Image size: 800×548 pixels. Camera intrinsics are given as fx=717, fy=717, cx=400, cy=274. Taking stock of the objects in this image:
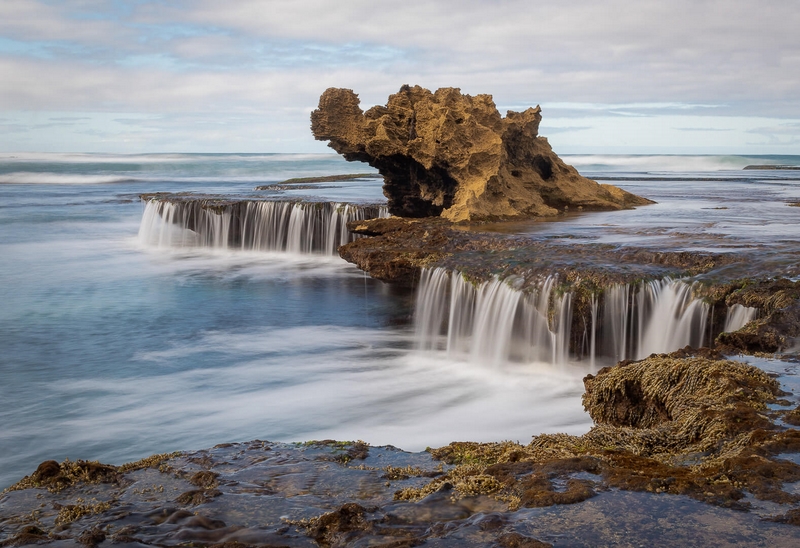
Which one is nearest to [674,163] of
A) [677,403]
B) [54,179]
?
[54,179]

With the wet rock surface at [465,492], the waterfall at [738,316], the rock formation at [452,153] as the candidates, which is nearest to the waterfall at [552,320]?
the waterfall at [738,316]

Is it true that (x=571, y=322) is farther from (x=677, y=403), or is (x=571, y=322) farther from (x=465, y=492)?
(x=465, y=492)

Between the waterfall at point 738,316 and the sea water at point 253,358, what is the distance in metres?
1.89

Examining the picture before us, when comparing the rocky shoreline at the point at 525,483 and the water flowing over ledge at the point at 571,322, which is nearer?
the rocky shoreline at the point at 525,483

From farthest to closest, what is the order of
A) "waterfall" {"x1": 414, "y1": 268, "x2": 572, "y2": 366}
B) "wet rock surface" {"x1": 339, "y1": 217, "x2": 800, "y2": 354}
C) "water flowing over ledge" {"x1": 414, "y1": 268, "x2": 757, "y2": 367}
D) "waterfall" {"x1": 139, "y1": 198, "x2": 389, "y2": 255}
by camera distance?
"waterfall" {"x1": 139, "y1": 198, "x2": 389, "y2": 255}, "waterfall" {"x1": 414, "y1": 268, "x2": 572, "y2": 366}, "water flowing over ledge" {"x1": 414, "y1": 268, "x2": 757, "y2": 367}, "wet rock surface" {"x1": 339, "y1": 217, "x2": 800, "y2": 354}

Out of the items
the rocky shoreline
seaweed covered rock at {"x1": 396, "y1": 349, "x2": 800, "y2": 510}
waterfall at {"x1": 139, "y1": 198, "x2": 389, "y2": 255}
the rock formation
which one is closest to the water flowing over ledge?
the rocky shoreline

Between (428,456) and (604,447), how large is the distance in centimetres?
115

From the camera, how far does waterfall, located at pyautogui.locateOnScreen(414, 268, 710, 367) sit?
9172 millimetres

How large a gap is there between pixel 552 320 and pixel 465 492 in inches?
248

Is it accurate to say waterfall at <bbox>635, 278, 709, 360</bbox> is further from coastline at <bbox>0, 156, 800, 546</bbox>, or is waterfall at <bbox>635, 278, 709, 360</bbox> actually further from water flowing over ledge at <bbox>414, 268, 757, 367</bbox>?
coastline at <bbox>0, 156, 800, 546</bbox>

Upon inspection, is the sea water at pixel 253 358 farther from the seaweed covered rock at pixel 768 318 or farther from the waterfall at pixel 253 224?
the seaweed covered rock at pixel 768 318

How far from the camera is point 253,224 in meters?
22.6

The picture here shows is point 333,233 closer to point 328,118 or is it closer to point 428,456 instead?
point 328,118

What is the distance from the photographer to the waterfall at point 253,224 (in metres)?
20.9
